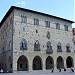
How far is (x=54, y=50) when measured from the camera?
1465 inches

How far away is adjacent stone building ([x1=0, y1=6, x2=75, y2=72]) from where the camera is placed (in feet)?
106

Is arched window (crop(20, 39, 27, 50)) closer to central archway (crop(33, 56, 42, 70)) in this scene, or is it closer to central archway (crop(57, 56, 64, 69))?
central archway (crop(33, 56, 42, 70))

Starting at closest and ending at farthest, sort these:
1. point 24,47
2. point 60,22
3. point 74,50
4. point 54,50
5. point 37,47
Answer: point 24,47
point 37,47
point 54,50
point 60,22
point 74,50

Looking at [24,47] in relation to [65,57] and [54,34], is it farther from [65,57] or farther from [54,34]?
[65,57]

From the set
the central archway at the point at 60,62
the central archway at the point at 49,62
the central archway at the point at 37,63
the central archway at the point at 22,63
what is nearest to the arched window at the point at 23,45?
the central archway at the point at 22,63

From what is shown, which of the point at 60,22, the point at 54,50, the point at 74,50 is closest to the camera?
the point at 54,50

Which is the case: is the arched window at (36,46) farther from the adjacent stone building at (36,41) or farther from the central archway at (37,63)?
the central archway at (37,63)

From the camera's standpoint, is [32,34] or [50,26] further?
[50,26]

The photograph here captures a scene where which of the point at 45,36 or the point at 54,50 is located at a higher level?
the point at 45,36

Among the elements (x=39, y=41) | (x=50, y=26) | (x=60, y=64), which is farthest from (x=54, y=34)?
(x=60, y=64)

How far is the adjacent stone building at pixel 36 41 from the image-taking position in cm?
3231

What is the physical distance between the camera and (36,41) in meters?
34.6

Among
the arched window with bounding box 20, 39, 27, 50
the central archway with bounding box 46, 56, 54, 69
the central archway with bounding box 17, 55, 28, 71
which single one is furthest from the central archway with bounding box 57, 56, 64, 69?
the arched window with bounding box 20, 39, 27, 50

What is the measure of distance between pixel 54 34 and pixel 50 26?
210cm
